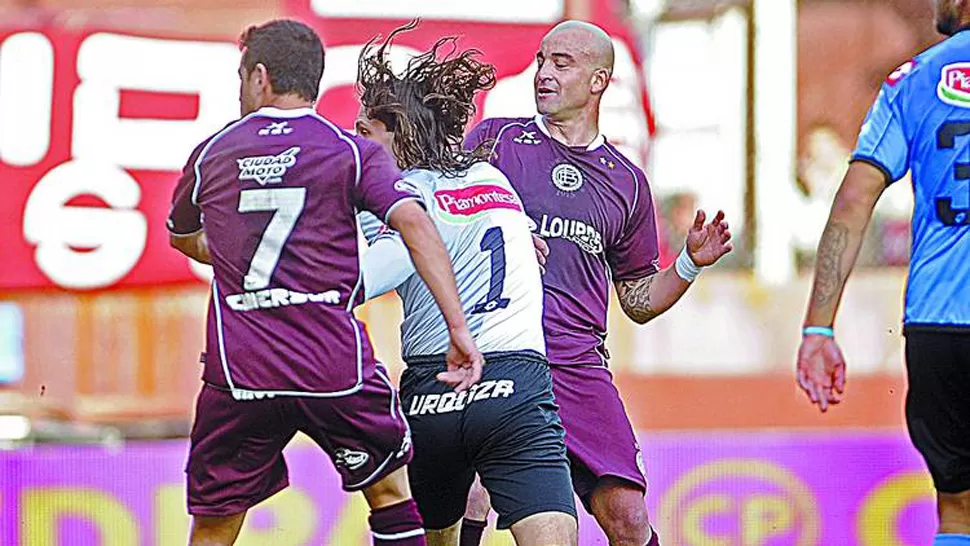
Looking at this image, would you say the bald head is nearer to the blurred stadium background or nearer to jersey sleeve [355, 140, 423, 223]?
jersey sleeve [355, 140, 423, 223]

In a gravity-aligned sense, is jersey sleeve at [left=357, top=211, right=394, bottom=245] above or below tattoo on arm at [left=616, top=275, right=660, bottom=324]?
above

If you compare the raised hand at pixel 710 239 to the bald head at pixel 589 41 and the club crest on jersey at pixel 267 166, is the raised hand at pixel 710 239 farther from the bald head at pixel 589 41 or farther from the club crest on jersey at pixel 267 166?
the club crest on jersey at pixel 267 166

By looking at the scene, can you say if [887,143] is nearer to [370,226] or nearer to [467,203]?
[467,203]

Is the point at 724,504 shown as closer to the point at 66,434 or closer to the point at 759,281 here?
the point at 759,281

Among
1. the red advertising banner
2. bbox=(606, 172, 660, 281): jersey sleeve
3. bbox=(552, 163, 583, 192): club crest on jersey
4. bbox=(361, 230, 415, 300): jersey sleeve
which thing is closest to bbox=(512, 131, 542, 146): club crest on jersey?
bbox=(552, 163, 583, 192): club crest on jersey

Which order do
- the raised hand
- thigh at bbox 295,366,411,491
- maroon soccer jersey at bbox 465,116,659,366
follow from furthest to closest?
maroon soccer jersey at bbox 465,116,659,366
the raised hand
thigh at bbox 295,366,411,491

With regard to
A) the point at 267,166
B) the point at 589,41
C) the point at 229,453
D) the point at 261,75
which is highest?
the point at 589,41

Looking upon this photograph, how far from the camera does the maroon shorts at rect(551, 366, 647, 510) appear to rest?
5.38m

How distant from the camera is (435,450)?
4.84 meters

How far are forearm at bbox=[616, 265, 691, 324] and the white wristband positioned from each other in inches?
1.1

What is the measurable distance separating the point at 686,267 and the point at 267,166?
4.61 ft

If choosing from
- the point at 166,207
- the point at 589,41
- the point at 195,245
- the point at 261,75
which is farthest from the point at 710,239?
the point at 166,207

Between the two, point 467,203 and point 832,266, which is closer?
point 832,266

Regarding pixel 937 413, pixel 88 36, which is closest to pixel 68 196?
pixel 88 36
